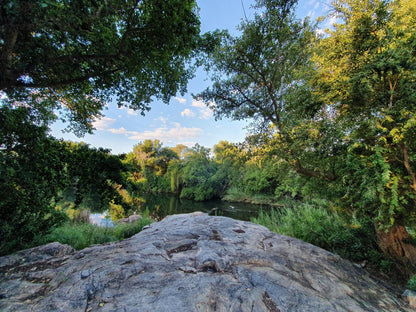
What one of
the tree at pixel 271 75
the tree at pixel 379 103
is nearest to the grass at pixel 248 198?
the tree at pixel 271 75

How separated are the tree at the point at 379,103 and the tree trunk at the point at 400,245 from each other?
0.04ft

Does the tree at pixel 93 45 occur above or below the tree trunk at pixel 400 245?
above

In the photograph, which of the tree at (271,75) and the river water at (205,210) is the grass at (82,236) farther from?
the tree at (271,75)

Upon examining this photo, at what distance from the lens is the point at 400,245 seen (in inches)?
134

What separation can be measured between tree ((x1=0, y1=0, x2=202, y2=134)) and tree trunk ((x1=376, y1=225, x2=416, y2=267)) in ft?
18.5

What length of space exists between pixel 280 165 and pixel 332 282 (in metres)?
2.45

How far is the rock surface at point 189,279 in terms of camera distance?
1.96 metres

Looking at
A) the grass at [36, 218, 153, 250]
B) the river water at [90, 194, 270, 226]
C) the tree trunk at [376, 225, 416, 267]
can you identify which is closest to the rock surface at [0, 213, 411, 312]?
the tree trunk at [376, 225, 416, 267]

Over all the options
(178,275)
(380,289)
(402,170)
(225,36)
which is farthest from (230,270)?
(225,36)

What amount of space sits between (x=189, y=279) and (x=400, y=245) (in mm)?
4346

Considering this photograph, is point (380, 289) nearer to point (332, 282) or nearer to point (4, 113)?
point (332, 282)

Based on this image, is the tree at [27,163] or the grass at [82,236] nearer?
the tree at [27,163]

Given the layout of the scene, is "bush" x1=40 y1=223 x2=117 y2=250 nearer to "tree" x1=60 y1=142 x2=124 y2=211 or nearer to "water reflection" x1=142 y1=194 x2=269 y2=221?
"tree" x1=60 y1=142 x2=124 y2=211

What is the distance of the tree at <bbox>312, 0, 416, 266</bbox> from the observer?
2.55 meters
